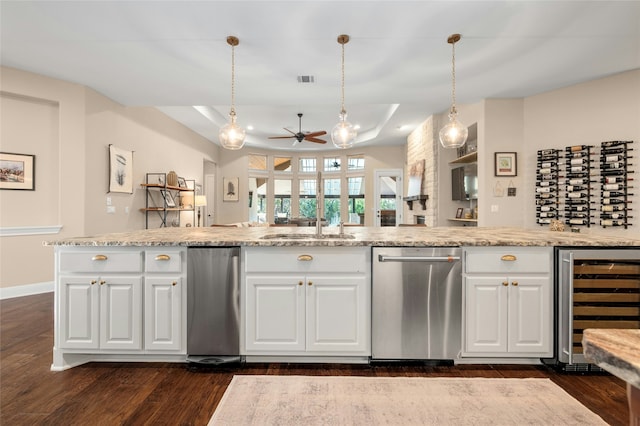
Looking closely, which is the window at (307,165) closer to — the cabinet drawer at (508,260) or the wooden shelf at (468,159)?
the wooden shelf at (468,159)

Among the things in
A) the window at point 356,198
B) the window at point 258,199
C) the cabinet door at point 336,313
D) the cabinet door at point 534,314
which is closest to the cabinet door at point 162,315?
the cabinet door at point 336,313

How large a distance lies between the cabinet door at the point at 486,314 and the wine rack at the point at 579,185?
3.19m

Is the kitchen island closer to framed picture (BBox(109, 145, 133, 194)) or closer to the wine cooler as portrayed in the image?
the wine cooler

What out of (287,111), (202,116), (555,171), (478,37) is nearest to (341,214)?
(287,111)

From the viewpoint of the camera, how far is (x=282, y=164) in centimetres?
1051

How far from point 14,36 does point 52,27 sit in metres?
0.57

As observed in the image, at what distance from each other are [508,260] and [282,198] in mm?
8717

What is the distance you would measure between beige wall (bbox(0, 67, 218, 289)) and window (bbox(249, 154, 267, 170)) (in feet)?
16.8

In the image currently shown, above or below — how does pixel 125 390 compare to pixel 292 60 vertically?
below

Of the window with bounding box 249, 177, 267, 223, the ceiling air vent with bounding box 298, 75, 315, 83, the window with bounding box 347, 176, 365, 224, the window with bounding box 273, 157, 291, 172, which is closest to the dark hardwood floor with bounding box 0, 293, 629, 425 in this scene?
the ceiling air vent with bounding box 298, 75, 315, 83

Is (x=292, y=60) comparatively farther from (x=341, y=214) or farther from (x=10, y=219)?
(x=341, y=214)

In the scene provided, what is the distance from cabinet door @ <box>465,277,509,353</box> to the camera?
2.17 m

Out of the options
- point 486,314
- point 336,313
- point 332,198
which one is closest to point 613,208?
point 486,314

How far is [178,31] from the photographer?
123 inches
